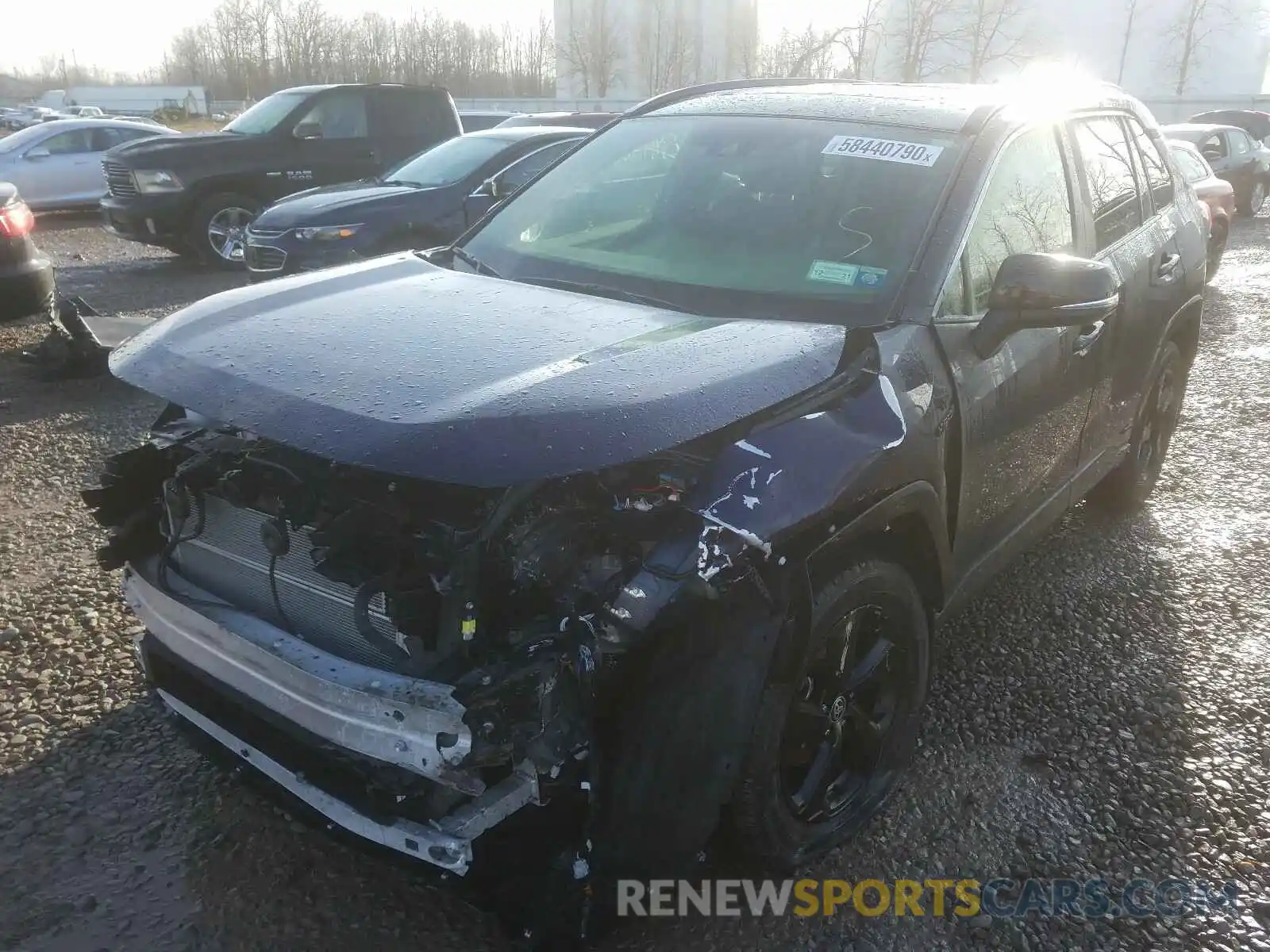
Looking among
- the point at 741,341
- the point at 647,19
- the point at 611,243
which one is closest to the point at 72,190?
the point at 611,243

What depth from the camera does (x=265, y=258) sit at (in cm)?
832

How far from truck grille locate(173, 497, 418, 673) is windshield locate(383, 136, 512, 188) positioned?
22.0 ft

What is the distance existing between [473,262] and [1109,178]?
237 centimetres

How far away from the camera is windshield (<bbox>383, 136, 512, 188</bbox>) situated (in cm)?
874

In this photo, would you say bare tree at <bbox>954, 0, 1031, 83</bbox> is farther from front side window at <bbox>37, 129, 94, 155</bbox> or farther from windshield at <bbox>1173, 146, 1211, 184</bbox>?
front side window at <bbox>37, 129, 94, 155</bbox>

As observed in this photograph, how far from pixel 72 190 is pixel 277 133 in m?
5.86

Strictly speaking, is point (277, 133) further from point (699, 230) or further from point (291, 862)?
point (291, 862)

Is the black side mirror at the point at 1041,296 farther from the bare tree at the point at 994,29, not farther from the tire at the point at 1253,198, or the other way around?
the bare tree at the point at 994,29

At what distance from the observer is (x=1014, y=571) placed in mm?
4145

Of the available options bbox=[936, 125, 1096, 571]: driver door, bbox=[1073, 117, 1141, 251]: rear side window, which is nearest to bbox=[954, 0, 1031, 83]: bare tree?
bbox=[1073, 117, 1141, 251]: rear side window

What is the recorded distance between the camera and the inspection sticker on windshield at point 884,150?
2.90 m

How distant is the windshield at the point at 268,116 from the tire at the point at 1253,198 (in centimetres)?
1604

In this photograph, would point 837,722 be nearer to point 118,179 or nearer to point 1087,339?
point 1087,339

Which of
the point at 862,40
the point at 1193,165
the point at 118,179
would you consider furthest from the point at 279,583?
the point at 862,40
